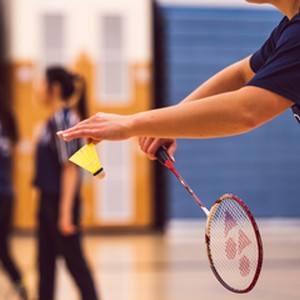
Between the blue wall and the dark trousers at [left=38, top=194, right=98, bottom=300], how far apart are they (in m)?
6.22

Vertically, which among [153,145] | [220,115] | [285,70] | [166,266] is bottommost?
[166,266]

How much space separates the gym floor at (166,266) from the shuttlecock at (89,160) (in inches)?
45.9

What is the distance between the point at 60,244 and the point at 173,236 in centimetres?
570

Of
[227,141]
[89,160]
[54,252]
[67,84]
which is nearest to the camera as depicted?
[89,160]

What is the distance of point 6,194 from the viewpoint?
5.39 metres

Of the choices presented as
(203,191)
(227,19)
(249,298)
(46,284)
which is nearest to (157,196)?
(203,191)

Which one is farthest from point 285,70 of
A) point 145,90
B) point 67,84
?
point 145,90

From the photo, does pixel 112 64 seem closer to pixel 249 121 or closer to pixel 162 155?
pixel 162 155

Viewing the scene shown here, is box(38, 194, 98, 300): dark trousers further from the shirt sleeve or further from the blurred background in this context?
the blurred background

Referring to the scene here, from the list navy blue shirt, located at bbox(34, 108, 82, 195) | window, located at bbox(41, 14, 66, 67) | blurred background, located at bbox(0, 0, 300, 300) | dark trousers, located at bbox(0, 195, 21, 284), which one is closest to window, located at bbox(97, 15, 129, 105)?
blurred background, located at bbox(0, 0, 300, 300)

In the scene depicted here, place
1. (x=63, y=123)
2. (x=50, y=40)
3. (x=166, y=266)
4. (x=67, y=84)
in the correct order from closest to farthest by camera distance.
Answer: (x=63, y=123) < (x=67, y=84) < (x=166, y=266) < (x=50, y=40)

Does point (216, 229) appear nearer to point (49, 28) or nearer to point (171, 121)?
point (171, 121)

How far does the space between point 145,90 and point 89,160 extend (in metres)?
8.42

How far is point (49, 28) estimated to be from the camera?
10.2 meters
